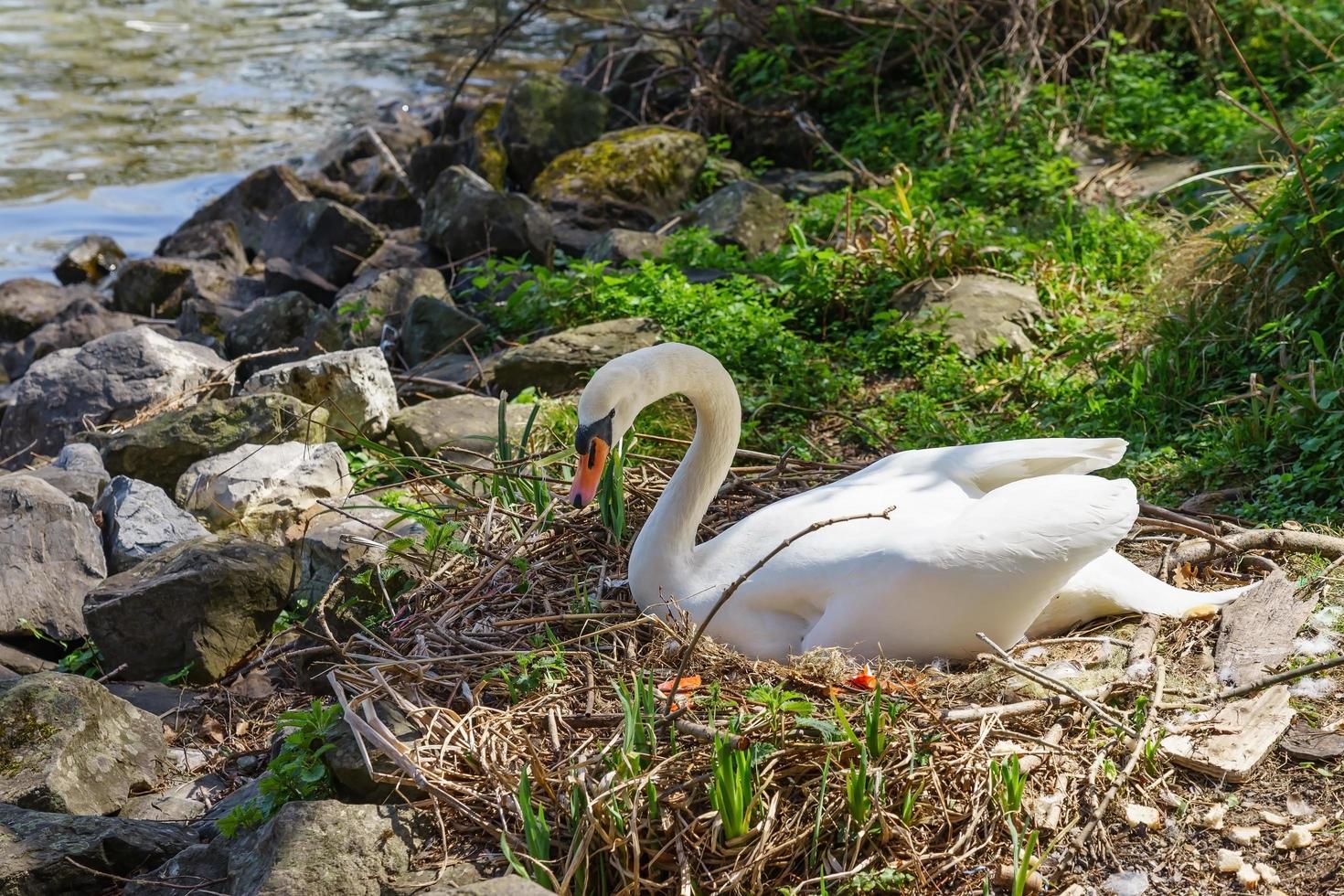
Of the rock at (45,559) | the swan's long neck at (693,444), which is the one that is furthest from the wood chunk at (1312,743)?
the rock at (45,559)

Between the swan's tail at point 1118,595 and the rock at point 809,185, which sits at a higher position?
the swan's tail at point 1118,595

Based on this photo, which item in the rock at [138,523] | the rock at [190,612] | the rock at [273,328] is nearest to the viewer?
the rock at [190,612]

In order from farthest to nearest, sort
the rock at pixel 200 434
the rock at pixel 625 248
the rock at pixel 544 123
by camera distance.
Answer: the rock at pixel 544 123 < the rock at pixel 625 248 < the rock at pixel 200 434

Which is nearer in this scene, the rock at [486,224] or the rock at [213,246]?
the rock at [486,224]

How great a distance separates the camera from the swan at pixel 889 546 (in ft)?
13.0

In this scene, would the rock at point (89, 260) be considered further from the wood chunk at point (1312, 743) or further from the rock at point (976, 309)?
the wood chunk at point (1312, 743)

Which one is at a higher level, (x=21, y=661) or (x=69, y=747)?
(x=69, y=747)

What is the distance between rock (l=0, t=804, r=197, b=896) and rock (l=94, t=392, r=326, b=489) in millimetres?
3212

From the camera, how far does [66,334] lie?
10.8 metres

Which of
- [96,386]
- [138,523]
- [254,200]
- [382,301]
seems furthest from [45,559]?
[254,200]

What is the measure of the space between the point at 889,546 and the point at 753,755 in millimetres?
917

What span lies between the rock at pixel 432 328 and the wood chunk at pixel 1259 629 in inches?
203

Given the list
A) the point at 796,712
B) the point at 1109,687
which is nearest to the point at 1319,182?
the point at 1109,687

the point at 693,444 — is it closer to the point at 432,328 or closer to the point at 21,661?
the point at 21,661
